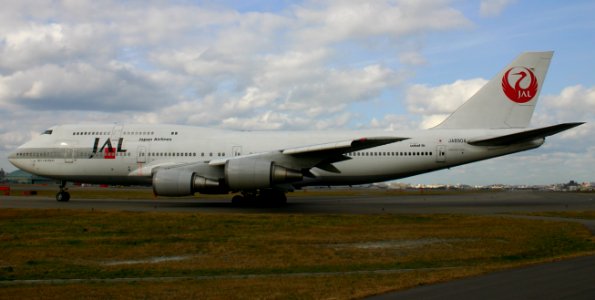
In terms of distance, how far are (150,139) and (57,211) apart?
7022 mm

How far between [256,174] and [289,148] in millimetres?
4005

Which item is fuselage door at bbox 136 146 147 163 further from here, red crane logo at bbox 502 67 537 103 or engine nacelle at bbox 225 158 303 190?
red crane logo at bbox 502 67 537 103

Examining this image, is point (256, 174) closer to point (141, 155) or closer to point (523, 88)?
point (141, 155)

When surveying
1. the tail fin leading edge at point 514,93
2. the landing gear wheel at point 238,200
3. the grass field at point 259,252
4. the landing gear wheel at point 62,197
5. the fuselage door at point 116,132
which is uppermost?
the tail fin leading edge at point 514,93

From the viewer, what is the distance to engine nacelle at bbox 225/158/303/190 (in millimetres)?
22297

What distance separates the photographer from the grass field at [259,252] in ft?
25.9

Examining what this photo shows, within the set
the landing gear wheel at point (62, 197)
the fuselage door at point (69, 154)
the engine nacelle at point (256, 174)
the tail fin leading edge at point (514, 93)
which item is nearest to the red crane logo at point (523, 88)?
the tail fin leading edge at point (514, 93)

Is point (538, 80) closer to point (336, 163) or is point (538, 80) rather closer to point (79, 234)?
point (336, 163)

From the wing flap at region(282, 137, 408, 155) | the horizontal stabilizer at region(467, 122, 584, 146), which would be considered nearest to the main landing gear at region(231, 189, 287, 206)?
the wing flap at region(282, 137, 408, 155)

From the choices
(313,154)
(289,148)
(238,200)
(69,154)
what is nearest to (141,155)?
(69,154)

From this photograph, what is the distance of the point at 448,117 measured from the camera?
27422mm

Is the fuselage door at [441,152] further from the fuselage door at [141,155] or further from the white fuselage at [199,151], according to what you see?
the fuselage door at [141,155]

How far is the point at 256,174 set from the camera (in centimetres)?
2227

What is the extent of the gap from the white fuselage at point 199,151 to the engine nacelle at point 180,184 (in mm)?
3162
